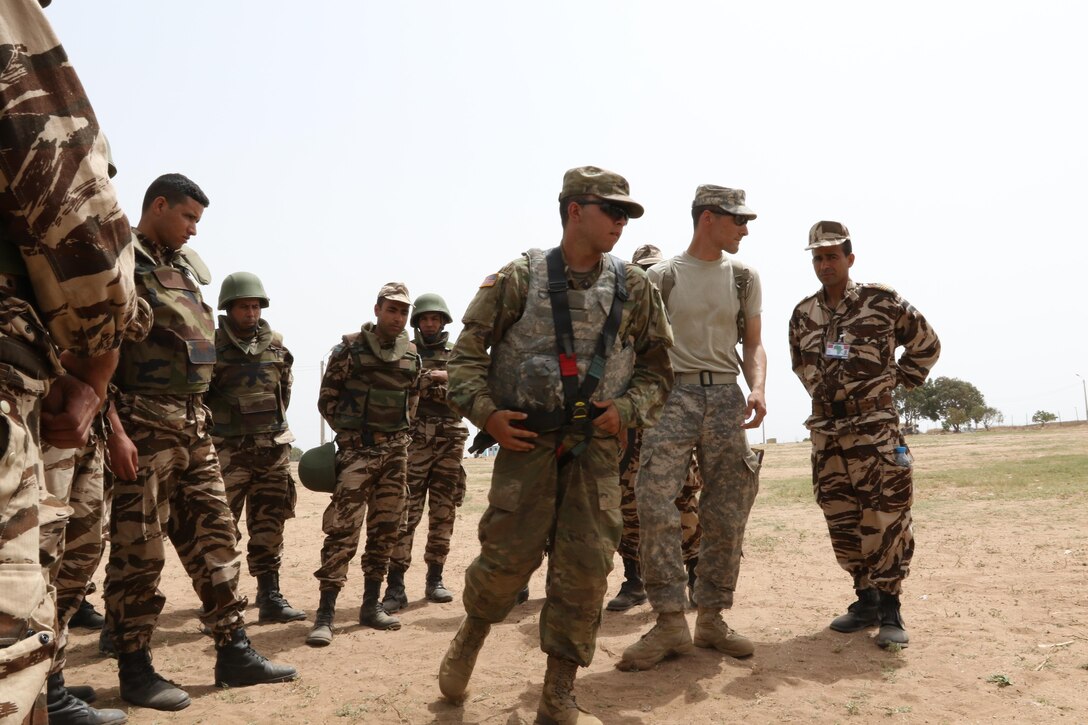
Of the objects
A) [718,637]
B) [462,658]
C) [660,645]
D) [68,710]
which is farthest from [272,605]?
[718,637]

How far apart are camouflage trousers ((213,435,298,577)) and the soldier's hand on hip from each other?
363 cm

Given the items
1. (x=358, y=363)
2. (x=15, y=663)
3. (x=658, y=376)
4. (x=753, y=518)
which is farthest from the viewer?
(x=753, y=518)

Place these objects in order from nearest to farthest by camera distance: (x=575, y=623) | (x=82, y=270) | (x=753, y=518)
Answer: (x=82, y=270) < (x=575, y=623) < (x=753, y=518)

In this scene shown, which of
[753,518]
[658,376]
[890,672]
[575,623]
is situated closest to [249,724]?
[575,623]

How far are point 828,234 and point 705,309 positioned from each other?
4.07 ft

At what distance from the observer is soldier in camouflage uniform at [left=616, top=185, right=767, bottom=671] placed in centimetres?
516

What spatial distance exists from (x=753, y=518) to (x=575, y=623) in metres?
9.50

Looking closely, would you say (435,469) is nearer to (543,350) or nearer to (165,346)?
(165,346)

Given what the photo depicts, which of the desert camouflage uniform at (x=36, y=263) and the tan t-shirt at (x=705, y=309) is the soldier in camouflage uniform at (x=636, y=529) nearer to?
the tan t-shirt at (x=705, y=309)

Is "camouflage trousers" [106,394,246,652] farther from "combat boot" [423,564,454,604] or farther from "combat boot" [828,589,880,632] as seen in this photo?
"combat boot" [828,589,880,632]

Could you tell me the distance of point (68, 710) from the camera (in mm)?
4234

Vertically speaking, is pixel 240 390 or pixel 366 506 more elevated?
pixel 240 390

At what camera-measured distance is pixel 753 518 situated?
13.1m

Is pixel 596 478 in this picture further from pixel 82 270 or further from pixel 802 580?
pixel 802 580
